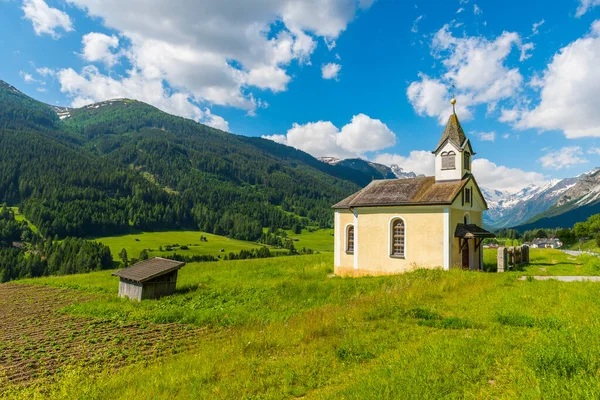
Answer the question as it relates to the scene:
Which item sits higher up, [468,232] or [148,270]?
[468,232]

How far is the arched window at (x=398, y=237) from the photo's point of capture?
26031mm

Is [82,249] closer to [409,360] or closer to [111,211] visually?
[111,211]

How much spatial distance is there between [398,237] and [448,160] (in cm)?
794

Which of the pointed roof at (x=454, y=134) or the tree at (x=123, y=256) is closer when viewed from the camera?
the pointed roof at (x=454, y=134)

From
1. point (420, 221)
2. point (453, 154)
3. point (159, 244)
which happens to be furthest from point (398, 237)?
point (159, 244)

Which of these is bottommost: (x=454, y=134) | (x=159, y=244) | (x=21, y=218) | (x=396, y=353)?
(x=159, y=244)

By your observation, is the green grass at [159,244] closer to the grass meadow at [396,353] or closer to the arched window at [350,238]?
the arched window at [350,238]

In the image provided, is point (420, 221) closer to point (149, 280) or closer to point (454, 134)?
point (454, 134)

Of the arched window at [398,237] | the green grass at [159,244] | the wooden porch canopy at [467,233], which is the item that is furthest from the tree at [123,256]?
the wooden porch canopy at [467,233]

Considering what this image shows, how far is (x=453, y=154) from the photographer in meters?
27.0

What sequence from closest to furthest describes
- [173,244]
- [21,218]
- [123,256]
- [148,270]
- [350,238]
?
1. [148,270]
2. [350,238]
3. [123,256]
4. [173,244]
5. [21,218]

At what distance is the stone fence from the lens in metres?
24.5

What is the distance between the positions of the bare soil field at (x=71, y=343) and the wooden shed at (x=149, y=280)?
159 inches

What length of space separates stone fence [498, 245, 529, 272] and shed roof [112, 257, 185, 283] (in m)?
24.2
